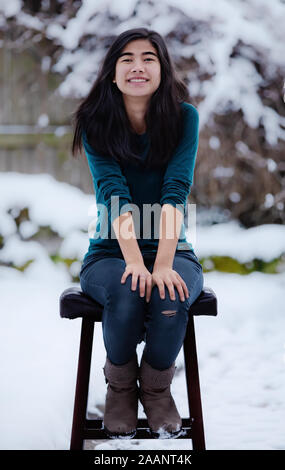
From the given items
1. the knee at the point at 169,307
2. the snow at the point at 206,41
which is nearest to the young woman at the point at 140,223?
the knee at the point at 169,307

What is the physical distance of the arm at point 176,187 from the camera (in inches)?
44.4

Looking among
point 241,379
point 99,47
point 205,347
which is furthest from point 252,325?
point 99,47

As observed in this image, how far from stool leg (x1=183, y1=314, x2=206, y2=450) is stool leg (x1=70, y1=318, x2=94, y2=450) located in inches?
8.6

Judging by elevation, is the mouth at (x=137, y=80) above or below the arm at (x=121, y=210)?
above

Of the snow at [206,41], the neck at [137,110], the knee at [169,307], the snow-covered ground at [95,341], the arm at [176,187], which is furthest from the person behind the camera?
the snow at [206,41]

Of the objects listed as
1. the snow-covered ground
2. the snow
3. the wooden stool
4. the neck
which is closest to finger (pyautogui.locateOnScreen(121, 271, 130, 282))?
the wooden stool

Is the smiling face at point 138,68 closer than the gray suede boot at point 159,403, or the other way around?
the gray suede boot at point 159,403

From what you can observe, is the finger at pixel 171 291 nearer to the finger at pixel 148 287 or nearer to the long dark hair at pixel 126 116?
the finger at pixel 148 287

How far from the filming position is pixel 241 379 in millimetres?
1799

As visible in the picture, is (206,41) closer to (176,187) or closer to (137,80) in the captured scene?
(137,80)

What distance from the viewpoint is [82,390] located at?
1.13m

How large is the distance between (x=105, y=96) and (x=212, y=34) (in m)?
1.66

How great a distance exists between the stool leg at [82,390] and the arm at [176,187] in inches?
9.0
